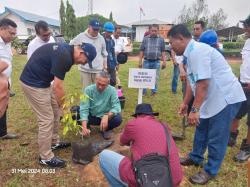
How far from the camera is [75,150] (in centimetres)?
417

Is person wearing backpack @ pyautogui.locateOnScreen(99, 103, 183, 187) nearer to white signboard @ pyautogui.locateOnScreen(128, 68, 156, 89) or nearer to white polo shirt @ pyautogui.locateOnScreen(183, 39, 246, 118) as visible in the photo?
white polo shirt @ pyautogui.locateOnScreen(183, 39, 246, 118)

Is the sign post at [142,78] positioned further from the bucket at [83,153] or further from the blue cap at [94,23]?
the bucket at [83,153]

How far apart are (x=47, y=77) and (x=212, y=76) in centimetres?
203

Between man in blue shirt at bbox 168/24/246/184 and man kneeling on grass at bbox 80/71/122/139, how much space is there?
4.75ft

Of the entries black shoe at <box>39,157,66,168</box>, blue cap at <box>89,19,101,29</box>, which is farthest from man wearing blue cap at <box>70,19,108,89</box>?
black shoe at <box>39,157,66,168</box>

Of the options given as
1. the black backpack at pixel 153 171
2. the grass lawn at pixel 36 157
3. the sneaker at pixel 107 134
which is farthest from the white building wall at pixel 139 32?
the black backpack at pixel 153 171

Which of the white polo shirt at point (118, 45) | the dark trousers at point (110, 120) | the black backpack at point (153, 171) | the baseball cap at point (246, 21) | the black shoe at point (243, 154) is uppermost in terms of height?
the baseball cap at point (246, 21)

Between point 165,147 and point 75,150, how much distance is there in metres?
1.87

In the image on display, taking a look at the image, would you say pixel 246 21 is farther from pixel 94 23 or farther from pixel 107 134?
pixel 107 134

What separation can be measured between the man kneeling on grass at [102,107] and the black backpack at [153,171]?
2236 mm

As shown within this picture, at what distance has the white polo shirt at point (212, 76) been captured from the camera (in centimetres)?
327

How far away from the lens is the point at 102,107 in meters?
4.95

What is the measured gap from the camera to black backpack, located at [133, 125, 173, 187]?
246cm

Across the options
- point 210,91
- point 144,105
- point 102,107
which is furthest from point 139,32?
point 144,105
